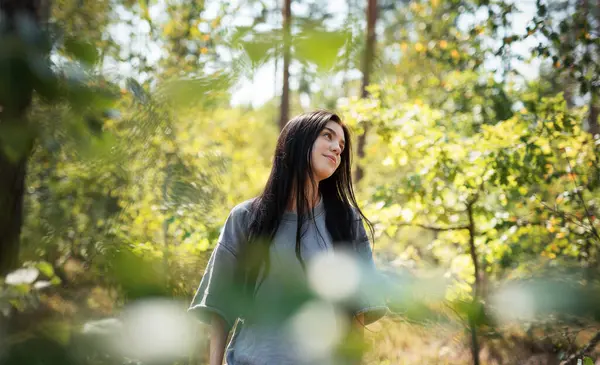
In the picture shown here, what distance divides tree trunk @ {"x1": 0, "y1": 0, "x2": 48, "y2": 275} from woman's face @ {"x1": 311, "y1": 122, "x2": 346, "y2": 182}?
0.88 meters

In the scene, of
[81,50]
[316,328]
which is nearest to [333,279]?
[316,328]

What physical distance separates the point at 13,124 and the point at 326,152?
3.53ft

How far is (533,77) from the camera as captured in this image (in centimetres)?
480

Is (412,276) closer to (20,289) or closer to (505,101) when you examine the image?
(20,289)

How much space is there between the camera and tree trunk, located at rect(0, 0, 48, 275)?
17.7 inches

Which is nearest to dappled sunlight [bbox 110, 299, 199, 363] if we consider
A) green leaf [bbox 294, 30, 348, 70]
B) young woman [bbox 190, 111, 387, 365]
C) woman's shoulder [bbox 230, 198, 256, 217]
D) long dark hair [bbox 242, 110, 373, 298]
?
green leaf [bbox 294, 30, 348, 70]

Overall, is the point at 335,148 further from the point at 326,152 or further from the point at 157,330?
the point at 157,330

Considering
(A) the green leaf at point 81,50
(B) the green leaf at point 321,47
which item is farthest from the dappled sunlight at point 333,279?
(A) the green leaf at point 81,50

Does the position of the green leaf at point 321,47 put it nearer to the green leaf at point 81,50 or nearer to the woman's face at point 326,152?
the green leaf at point 81,50

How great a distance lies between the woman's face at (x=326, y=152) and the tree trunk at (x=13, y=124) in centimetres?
88

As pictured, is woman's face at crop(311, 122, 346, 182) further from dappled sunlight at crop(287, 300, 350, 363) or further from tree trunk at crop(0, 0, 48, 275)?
dappled sunlight at crop(287, 300, 350, 363)

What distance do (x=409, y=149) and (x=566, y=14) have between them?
1.53 meters

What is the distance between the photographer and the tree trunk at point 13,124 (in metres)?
0.45

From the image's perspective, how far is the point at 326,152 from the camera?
1.50m
